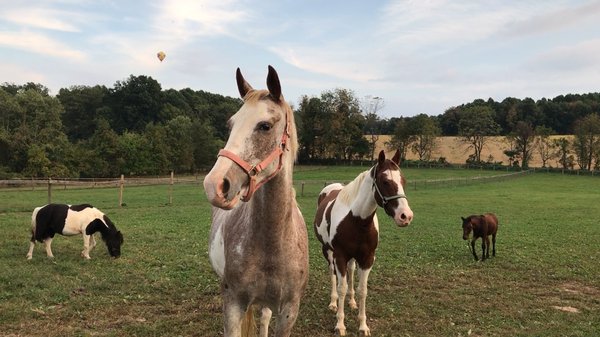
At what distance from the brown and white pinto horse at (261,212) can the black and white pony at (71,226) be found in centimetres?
637

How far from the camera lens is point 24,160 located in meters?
42.0

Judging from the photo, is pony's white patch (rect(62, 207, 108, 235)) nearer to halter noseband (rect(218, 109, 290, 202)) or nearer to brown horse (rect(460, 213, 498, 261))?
halter noseband (rect(218, 109, 290, 202))

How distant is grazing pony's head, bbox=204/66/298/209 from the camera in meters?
2.03

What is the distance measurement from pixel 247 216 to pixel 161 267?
5.93m

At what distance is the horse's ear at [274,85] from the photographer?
2.36 meters

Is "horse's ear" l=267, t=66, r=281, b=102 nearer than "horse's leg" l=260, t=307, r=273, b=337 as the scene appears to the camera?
Yes

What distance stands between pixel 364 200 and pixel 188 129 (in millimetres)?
54278

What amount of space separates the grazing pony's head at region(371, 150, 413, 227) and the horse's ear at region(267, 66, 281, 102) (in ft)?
9.86

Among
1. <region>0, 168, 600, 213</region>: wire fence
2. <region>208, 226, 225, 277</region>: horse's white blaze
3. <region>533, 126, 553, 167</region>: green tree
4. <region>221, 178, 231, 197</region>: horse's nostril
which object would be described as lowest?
<region>0, 168, 600, 213</region>: wire fence

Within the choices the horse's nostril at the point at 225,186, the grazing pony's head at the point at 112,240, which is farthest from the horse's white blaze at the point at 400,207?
the grazing pony's head at the point at 112,240

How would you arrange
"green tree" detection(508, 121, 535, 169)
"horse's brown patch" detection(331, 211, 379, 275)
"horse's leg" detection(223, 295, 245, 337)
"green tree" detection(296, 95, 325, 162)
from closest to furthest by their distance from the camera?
"horse's leg" detection(223, 295, 245, 337)
"horse's brown patch" detection(331, 211, 379, 275)
"green tree" detection(508, 121, 535, 169)
"green tree" detection(296, 95, 325, 162)

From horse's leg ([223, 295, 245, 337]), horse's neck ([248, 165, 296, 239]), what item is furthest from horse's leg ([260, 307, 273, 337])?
horse's neck ([248, 165, 296, 239])

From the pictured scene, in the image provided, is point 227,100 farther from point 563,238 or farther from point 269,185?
point 269,185

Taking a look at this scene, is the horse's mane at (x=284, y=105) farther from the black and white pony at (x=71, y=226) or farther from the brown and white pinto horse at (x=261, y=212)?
the black and white pony at (x=71, y=226)
